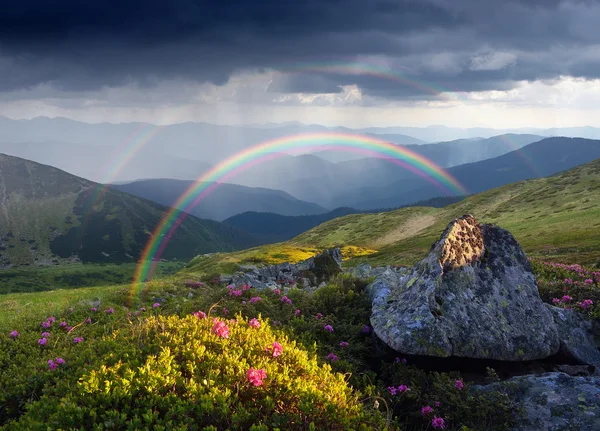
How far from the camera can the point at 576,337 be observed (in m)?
11.5

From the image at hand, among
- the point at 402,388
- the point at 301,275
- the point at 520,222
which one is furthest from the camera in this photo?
the point at 520,222

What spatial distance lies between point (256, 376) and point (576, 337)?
33.9 ft

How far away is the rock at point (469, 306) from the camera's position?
970 cm

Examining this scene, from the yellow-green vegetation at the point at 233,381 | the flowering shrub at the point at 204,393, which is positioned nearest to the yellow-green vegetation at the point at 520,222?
the yellow-green vegetation at the point at 233,381

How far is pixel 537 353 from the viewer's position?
10.2 metres

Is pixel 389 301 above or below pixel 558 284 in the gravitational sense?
above

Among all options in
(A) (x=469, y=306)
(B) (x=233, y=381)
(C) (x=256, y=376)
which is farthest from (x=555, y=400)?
(B) (x=233, y=381)

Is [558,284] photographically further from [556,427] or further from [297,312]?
[297,312]

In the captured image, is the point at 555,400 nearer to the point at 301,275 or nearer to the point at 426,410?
the point at 426,410

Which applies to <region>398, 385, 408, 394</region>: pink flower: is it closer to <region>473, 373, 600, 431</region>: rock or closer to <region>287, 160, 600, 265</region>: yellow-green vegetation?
<region>473, 373, 600, 431</region>: rock

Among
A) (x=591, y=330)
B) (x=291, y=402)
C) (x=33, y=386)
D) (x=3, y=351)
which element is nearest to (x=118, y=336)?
(x=33, y=386)

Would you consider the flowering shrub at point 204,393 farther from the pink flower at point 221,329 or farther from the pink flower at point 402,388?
the pink flower at point 402,388

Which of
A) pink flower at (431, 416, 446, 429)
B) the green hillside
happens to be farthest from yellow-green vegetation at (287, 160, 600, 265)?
pink flower at (431, 416, 446, 429)

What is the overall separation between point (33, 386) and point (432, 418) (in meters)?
9.06
